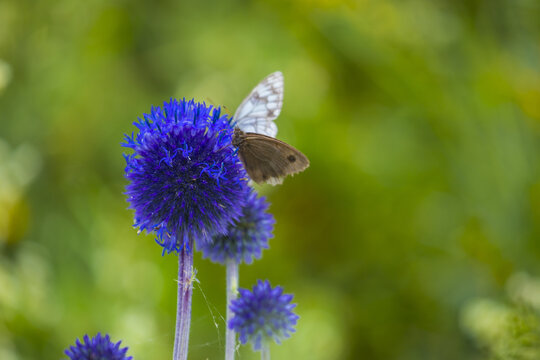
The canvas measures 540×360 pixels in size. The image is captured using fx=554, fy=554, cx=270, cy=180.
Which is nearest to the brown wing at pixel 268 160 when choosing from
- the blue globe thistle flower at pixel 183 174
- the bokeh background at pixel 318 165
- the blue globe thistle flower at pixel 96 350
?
the blue globe thistle flower at pixel 183 174

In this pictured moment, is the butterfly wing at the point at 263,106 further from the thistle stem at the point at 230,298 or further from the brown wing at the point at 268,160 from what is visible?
the thistle stem at the point at 230,298

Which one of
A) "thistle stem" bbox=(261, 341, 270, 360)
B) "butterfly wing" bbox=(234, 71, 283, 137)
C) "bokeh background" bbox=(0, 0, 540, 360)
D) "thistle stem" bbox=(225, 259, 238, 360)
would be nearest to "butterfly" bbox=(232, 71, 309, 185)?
"butterfly wing" bbox=(234, 71, 283, 137)

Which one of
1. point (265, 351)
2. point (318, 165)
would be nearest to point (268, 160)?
point (265, 351)

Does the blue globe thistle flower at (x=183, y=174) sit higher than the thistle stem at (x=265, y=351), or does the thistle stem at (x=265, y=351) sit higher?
the blue globe thistle flower at (x=183, y=174)

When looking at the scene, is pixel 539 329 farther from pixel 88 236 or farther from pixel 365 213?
pixel 88 236

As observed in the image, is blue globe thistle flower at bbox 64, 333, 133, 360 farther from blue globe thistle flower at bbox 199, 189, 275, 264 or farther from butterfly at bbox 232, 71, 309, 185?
butterfly at bbox 232, 71, 309, 185

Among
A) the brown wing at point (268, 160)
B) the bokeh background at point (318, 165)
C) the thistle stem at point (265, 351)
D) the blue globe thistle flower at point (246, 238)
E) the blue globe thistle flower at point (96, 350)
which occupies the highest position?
the bokeh background at point (318, 165)

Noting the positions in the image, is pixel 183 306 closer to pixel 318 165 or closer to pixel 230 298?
pixel 230 298
